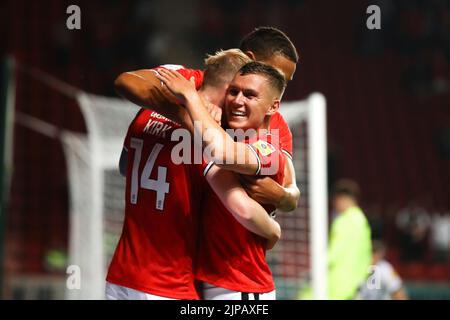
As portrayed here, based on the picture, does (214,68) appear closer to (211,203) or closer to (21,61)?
(211,203)

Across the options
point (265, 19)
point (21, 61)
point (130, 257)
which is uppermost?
point (265, 19)

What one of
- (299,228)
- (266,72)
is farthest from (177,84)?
(299,228)

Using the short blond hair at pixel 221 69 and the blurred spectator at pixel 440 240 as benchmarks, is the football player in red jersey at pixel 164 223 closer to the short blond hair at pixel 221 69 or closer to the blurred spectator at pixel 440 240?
the short blond hair at pixel 221 69

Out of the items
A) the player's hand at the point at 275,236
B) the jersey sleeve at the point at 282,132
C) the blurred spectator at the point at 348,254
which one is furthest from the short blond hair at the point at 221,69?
the blurred spectator at the point at 348,254

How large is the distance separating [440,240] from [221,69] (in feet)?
29.3

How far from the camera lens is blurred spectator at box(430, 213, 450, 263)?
11.0 m

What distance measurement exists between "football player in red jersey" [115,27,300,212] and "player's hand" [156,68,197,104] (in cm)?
4

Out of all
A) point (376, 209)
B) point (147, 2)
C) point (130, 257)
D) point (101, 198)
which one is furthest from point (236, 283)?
point (147, 2)

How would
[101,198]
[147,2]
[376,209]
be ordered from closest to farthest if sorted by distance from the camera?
1. [101,198]
2. [376,209]
3. [147,2]

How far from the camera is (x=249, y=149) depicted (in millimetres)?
2641

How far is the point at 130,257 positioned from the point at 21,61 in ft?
30.9

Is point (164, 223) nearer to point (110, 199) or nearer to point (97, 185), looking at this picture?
point (97, 185)

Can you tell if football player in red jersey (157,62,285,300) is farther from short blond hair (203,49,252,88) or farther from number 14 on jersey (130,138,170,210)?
number 14 on jersey (130,138,170,210)

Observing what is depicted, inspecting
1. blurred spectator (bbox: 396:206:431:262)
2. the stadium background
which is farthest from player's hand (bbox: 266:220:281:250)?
blurred spectator (bbox: 396:206:431:262)
